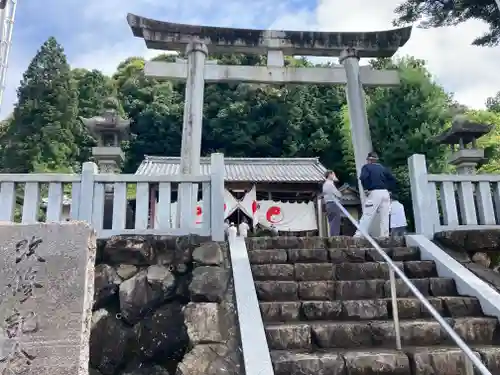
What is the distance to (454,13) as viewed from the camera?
27.1 ft

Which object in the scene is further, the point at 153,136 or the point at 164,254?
the point at 153,136

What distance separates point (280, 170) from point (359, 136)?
1036cm

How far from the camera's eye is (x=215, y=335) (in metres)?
3.56

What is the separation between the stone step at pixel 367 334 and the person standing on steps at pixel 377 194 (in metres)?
2.36

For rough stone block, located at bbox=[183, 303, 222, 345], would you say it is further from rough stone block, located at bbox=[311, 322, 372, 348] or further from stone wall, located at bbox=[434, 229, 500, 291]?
stone wall, located at bbox=[434, 229, 500, 291]

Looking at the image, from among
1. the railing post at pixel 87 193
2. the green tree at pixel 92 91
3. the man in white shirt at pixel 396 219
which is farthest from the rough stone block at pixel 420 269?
the green tree at pixel 92 91

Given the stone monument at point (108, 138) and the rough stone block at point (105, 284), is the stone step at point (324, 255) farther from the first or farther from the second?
the stone monument at point (108, 138)

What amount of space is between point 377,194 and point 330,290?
2.24m

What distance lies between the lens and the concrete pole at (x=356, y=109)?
8500 millimetres

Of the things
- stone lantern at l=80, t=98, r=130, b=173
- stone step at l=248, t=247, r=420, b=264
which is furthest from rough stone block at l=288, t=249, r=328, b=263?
stone lantern at l=80, t=98, r=130, b=173

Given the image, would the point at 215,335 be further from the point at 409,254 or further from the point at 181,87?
the point at 181,87

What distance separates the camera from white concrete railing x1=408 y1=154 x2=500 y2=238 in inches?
208

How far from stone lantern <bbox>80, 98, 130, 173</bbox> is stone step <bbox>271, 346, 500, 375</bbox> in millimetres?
6201

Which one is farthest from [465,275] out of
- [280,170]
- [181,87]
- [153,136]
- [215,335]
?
[181,87]
